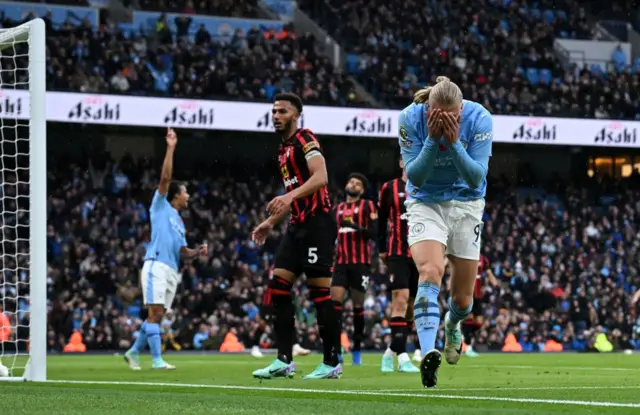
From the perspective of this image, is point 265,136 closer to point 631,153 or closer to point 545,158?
point 545,158

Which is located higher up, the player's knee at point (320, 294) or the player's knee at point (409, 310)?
the player's knee at point (320, 294)

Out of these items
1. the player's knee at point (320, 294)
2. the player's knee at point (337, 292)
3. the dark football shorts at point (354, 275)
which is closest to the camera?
the player's knee at point (320, 294)

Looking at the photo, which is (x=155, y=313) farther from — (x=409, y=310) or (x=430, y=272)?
(x=430, y=272)

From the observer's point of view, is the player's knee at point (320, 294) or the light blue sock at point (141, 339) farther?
the light blue sock at point (141, 339)

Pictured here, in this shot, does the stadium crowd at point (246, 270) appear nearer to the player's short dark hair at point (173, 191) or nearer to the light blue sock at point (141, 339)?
the light blue sock at point (141, 339)

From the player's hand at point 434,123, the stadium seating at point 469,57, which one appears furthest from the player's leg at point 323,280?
the stadium seating at point 469,57

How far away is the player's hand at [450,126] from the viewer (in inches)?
267

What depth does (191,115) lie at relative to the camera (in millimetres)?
27266

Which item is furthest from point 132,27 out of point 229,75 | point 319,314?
point 319,314

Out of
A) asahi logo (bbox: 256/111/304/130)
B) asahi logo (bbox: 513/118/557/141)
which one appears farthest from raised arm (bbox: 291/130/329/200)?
asahi logo (bbox: 513/118/557/141)

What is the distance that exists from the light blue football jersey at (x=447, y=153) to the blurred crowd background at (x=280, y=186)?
15.0 m

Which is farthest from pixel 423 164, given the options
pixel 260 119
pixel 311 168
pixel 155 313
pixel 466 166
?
pixel 260 119

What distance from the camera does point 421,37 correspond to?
3275 cm

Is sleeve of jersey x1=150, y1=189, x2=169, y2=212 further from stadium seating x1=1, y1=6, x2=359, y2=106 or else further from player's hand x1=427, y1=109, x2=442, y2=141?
stadium seating x1=1, y1=6, x2=359, y2=106
